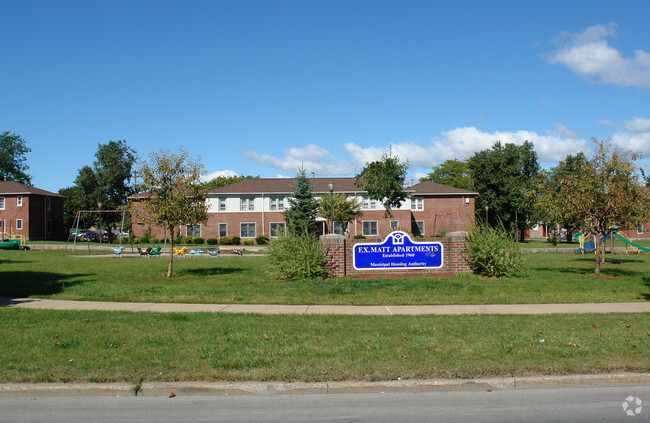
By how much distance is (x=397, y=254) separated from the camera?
696 inches

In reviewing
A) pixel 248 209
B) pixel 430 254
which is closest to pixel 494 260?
pixel 430 254

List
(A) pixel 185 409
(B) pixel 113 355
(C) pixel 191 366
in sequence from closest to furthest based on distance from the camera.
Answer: (A) pixel 185 409 → (C) pixel 191 366 → (B) pixel 113 355

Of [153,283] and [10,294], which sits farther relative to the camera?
[153,283]

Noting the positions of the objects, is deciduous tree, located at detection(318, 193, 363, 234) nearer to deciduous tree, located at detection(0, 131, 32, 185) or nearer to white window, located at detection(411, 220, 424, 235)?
white window, located at detection(411, 220, 424, 235)

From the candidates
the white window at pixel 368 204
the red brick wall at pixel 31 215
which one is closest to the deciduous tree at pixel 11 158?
the red brick wall at pixel 31 215

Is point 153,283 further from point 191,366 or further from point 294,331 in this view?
point 191,366

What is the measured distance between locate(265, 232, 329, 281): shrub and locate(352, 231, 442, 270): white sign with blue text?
1366mm

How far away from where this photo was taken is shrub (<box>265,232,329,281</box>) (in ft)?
54.5

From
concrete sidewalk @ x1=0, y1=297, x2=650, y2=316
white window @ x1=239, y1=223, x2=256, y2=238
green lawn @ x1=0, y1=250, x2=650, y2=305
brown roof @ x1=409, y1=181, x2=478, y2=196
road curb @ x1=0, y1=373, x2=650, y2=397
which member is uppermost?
brown roof @ x1=409, y1=181, x2=478, y2=196

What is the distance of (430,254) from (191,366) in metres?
12.1

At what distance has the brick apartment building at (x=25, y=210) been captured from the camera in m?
61.3

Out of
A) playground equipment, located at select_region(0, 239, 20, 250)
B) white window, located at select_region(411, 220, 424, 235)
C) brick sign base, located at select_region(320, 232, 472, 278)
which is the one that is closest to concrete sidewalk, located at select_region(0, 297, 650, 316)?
brick sign base, located at select_region(320, 232, 472, 278)

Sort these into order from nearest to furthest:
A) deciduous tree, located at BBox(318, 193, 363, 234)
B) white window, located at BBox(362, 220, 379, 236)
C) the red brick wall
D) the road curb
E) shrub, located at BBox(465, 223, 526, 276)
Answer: the road curb, shrub, located at BBox(465, 223, 526, 276), deciduous tree, located at BBox(318, 193, 363, 234), white window, located at BBox(362, 220, 379, 236), the red brick wall

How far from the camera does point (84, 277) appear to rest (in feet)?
61.5
